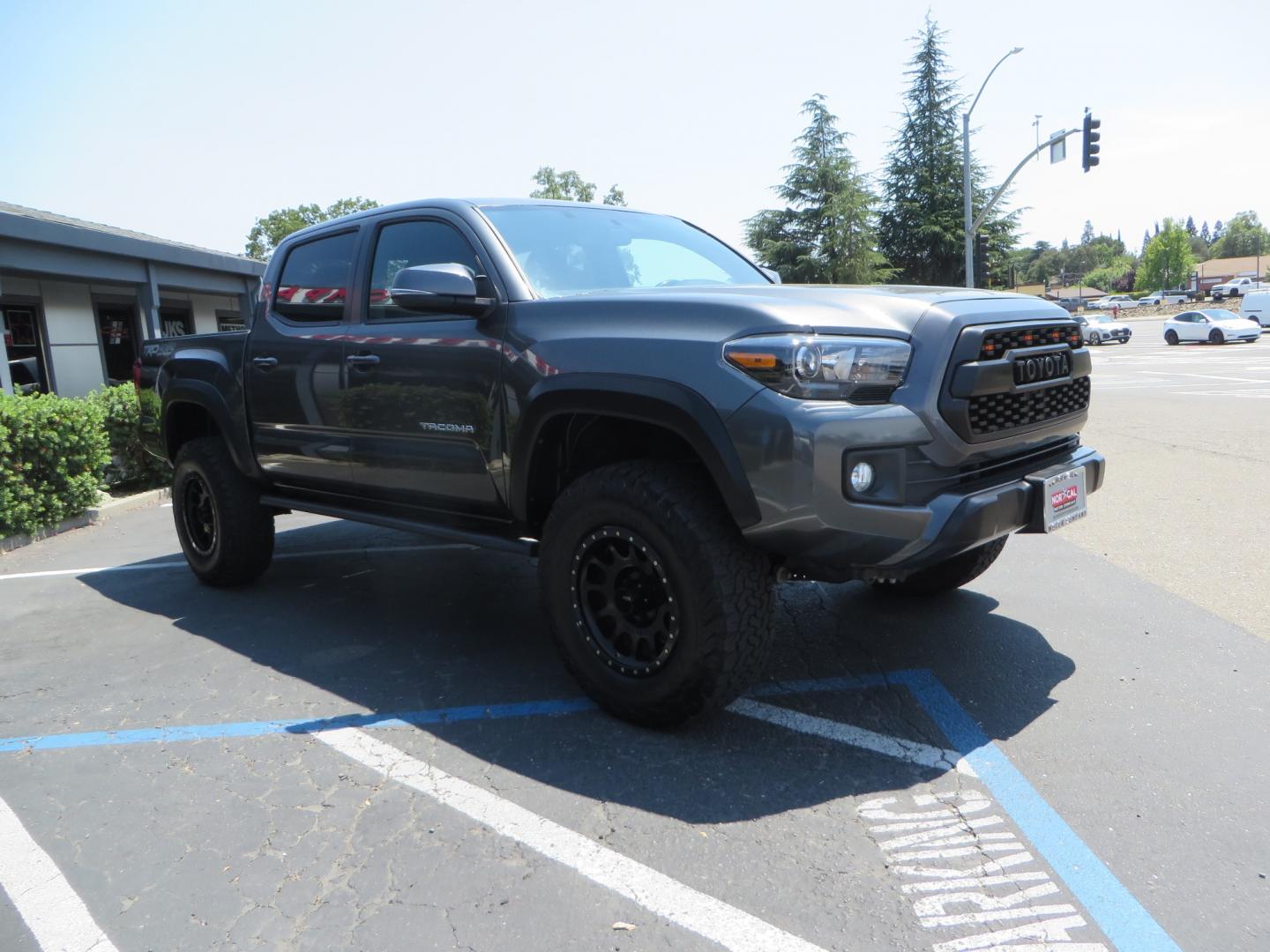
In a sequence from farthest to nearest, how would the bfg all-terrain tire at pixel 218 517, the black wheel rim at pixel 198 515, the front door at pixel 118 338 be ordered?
the front door at pixel 118 338
the black wheel rim at pixel 198 515
the bfg all-terrain tire at pixel 218 517

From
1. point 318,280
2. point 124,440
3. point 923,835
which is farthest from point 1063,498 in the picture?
point 124,440

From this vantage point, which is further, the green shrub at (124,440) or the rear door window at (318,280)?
the green shrub at (124,440)

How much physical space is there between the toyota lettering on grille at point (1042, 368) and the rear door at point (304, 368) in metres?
2.97

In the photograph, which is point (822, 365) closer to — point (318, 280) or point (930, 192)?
point (318, 280)

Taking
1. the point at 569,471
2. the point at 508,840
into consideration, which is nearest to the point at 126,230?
the point at 569,471

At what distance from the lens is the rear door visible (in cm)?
458

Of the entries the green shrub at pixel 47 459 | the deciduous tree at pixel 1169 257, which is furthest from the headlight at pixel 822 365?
the deciduous tree at pixel 1169 257

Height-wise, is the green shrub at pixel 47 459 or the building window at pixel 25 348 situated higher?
the building window at pixel 25 348

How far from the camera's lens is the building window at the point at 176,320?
18.5 metres

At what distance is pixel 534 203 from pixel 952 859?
321cm

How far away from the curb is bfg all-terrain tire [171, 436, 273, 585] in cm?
291

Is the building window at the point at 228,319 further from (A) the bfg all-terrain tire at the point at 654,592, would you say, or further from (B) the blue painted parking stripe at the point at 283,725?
(A) the bfg all-terrain tire at the point at 654,592

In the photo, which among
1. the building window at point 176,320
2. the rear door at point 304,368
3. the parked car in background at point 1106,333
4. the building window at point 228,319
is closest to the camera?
the rear door at point 304,368

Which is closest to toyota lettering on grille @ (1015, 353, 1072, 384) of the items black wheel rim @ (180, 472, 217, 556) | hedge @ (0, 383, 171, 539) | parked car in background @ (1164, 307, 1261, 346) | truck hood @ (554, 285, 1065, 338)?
truck hood @ (554, 285, 1065, 338)
